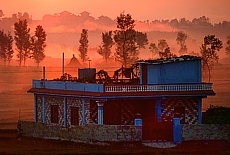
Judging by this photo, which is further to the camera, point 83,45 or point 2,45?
point 83,45

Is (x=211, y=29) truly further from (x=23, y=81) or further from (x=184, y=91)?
(x=184, y=91)

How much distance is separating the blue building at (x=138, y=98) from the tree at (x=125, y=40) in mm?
46323

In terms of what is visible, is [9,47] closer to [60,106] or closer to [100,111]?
[60,106]

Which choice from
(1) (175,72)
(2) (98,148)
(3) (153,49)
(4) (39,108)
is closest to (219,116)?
(1) (175,72)

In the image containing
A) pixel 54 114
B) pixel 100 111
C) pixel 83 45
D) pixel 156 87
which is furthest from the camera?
pixel 83 45

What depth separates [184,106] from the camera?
A: 48.0 metres

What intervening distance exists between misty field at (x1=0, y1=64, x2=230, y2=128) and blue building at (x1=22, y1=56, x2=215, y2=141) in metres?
27.8

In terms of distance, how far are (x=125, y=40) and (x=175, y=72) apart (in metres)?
55.9

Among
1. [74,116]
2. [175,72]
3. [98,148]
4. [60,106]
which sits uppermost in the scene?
[175,72]

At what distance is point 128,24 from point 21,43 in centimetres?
3003

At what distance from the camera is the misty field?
91312mm

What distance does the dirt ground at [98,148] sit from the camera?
3934cm

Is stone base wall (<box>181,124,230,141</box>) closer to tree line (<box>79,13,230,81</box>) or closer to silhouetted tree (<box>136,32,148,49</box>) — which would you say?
tree line (<box>79,13,230,81</box>)

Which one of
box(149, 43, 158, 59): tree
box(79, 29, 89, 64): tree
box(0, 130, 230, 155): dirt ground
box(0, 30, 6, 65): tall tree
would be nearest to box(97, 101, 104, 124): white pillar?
box(0, 130, 230, 155): dirt ground
